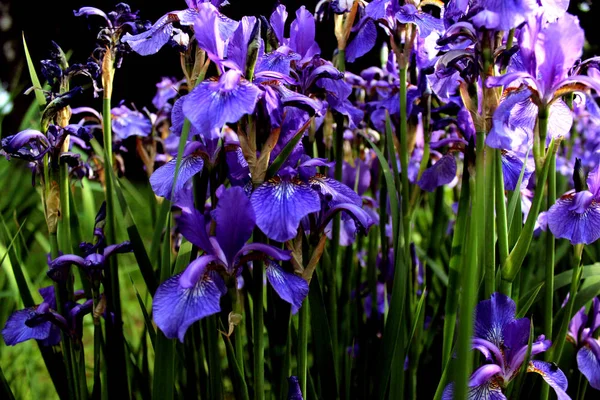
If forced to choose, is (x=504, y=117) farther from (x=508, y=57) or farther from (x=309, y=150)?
(x=309, y=150)

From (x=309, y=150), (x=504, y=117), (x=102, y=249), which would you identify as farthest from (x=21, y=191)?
(x=504, y=117)

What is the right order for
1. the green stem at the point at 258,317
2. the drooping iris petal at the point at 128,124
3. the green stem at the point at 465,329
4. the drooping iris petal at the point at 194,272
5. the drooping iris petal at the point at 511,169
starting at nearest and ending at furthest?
the green stem at the point at 465,329 < the drooping iris petal at the point at 194,272 < the green stem at the point at 258,317 < the drooping iris petal at the point at 511,169 < the drooping iris petal at the point at 128,124

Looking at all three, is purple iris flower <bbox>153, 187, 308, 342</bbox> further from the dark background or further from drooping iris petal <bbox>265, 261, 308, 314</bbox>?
the dark background

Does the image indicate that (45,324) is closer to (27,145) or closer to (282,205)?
(27,145)

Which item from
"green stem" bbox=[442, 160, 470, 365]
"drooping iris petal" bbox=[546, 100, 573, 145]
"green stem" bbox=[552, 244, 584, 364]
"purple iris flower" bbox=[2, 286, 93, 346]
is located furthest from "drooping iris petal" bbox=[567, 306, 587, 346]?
"purple iris flower" bbox=[2, 286, 93, 346]

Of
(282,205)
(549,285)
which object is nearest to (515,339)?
(549,285)

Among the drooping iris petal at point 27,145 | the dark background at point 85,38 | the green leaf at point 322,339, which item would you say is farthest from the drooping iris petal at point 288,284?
the dark background at point 85,38

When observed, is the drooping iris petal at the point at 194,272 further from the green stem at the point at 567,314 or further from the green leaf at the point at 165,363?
the green stem at the point at 567,314
